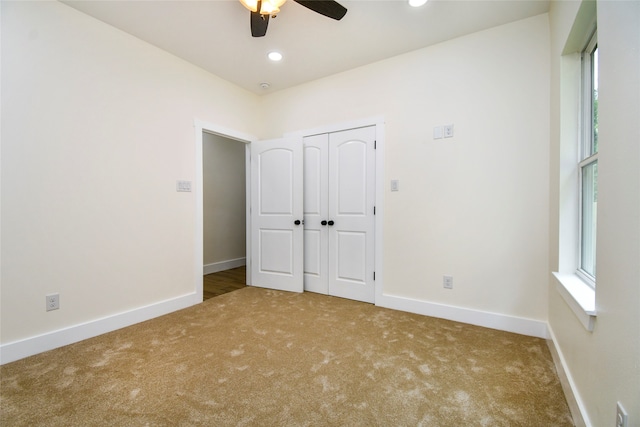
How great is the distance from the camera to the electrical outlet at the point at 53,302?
2.10 meters

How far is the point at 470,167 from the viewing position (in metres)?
2.56

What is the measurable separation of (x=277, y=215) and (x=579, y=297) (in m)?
2.94

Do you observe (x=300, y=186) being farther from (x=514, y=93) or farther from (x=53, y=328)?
(x=53, y=328)

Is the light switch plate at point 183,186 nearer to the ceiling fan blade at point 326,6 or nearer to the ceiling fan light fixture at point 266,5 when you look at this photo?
the ceiling fan light fixture at point 266,5

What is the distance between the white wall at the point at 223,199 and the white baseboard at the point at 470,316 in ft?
10.3

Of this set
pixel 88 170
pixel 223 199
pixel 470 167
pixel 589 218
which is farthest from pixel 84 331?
pixel 589 218

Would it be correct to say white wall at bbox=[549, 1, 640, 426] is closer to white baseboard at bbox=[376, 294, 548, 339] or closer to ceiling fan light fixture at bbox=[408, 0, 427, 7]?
white baseboard at bbox=[376, 294, 548, 339]

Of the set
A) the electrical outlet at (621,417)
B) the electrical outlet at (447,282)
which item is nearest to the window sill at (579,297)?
the electrical outlet at (621,417)

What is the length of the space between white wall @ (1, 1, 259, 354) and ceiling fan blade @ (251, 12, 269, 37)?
53.6 inches

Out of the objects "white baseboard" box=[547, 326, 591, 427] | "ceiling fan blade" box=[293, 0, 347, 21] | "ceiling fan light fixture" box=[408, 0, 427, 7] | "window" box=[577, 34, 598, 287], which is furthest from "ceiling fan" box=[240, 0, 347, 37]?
"white baseboard" box=[547, 326, 591, 427]

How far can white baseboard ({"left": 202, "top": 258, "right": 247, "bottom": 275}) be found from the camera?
4688mm

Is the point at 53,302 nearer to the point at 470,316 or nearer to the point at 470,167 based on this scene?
the point at 470,316

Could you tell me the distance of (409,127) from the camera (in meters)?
2.86

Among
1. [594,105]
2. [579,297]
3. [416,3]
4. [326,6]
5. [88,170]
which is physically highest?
[416,3]
